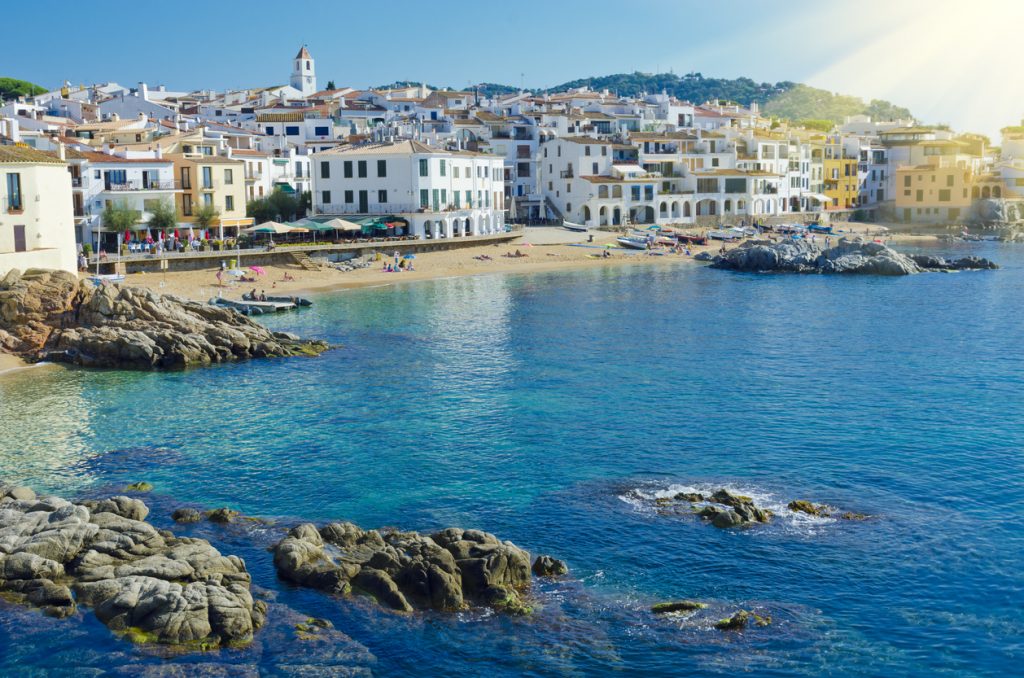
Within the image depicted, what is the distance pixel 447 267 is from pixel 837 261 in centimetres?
3227

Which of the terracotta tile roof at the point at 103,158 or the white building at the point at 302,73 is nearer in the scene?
the terracotta tile roof at the point at 103,158

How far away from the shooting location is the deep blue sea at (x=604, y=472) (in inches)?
835

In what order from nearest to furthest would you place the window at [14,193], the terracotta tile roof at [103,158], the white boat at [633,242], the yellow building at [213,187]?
the window at [14,193] < the terracotta tile roof at [103,158] < the yellow building at [213,187] < the white boat at [633,242]

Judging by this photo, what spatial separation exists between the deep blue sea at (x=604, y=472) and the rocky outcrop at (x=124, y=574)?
0.60 metres

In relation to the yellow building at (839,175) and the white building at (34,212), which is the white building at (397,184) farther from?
the yellow building at (839,175)

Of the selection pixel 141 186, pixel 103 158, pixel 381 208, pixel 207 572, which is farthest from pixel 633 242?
pixel 207 572

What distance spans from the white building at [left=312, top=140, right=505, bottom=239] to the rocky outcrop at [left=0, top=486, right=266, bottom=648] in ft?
209

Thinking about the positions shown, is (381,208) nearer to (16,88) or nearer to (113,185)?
(113,185)

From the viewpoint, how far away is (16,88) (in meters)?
140

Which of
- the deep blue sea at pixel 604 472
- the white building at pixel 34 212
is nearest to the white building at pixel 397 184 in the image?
the deep blue sea at pixel 604 472

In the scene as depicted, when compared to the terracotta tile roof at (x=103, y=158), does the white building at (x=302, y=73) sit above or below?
above

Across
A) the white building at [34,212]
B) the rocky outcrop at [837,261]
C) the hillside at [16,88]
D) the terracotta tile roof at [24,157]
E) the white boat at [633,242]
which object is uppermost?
the hillside at [16,88]

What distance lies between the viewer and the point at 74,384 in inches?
1769

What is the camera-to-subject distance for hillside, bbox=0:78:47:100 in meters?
138
